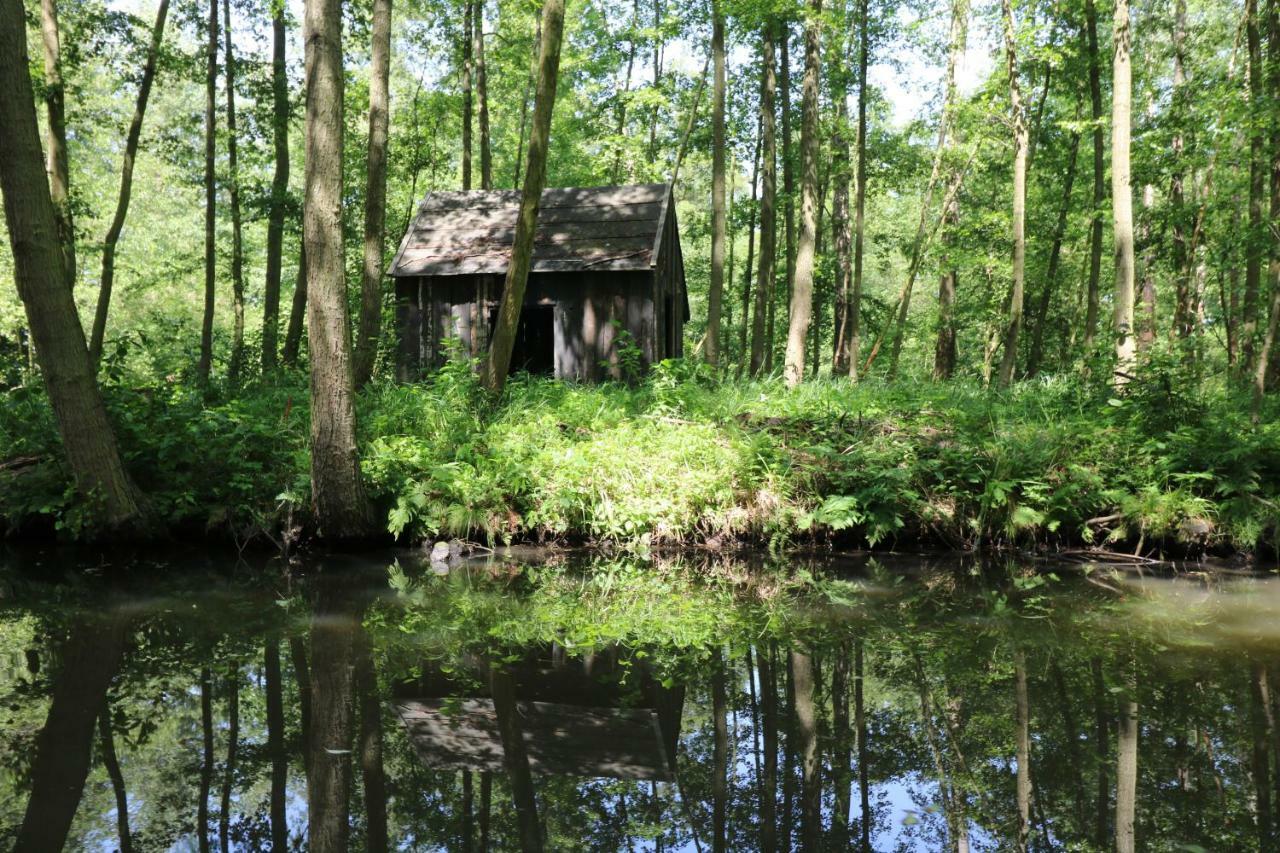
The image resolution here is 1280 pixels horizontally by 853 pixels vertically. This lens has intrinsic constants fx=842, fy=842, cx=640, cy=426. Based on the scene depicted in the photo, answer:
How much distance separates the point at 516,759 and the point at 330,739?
3.15 ft

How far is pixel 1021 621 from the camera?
630cm

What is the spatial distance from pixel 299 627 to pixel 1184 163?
14893mm

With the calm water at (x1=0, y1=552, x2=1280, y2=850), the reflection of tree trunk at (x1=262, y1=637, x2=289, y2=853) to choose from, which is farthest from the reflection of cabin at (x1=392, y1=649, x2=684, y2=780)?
the reflection of tree trunk at (x1=262, y1=637, x2=289, y2=853)

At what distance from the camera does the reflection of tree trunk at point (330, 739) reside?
3346 mm

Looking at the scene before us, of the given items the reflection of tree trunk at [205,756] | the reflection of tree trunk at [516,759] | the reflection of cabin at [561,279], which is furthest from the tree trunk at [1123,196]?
the reflection of tree trunk at [205,756]

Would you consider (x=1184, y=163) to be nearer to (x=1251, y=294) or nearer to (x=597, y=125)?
(x=1251, y=294)

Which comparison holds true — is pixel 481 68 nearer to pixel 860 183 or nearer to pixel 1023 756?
pixel 860 183

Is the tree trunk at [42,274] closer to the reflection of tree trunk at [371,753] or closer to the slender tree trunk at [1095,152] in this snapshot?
the reflection of tree trunk at [371,753]

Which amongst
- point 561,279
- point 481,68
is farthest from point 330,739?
point 481,68

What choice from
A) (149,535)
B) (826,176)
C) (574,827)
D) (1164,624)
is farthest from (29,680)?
(826,176)

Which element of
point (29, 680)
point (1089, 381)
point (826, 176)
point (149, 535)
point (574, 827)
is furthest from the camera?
point (826, 176)

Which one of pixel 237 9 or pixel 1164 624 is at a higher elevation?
pixel 237 9

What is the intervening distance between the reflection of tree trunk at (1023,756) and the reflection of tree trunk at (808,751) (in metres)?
0.79

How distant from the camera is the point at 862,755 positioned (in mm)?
4113
